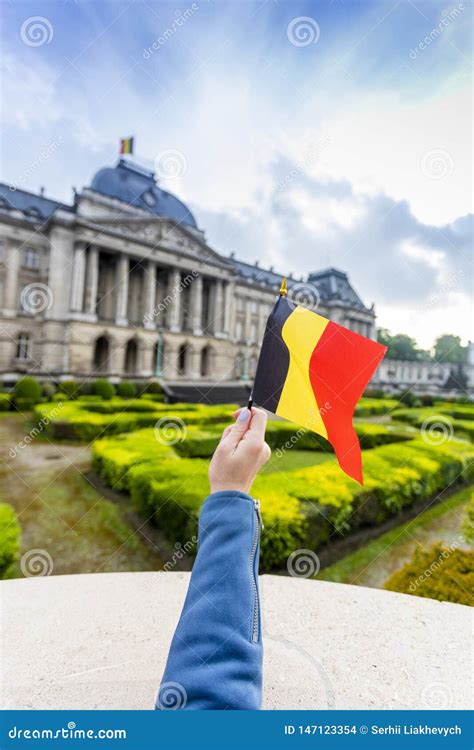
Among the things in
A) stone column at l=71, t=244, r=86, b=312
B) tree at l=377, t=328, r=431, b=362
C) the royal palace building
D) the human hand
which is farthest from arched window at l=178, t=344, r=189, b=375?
the human hand

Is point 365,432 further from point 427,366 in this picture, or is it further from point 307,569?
point 427,366

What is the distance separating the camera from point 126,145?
2902 cm

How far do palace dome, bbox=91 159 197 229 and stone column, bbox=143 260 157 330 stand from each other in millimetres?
5078

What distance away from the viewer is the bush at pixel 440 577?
3734 millimetres

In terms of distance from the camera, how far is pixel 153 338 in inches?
1355

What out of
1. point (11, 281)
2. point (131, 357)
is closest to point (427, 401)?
point (131, 357)

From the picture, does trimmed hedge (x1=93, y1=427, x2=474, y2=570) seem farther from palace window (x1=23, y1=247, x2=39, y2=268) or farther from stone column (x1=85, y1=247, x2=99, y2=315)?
palace window (x1=23, y1=247, x2=39, y2=268)

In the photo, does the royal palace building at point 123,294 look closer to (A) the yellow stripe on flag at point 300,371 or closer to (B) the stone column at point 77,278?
(B) the stone column at point 77,278

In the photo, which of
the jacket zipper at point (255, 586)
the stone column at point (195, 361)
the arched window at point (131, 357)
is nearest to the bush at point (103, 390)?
the arched window at point (131, 357)

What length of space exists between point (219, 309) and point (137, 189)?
539 inches

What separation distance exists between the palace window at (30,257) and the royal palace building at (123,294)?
0.25 feet

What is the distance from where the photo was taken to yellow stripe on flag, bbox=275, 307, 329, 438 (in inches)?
76.4

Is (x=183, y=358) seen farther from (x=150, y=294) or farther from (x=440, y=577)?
(x=440, y=577)

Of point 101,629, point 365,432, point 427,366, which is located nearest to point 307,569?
point 101,629
